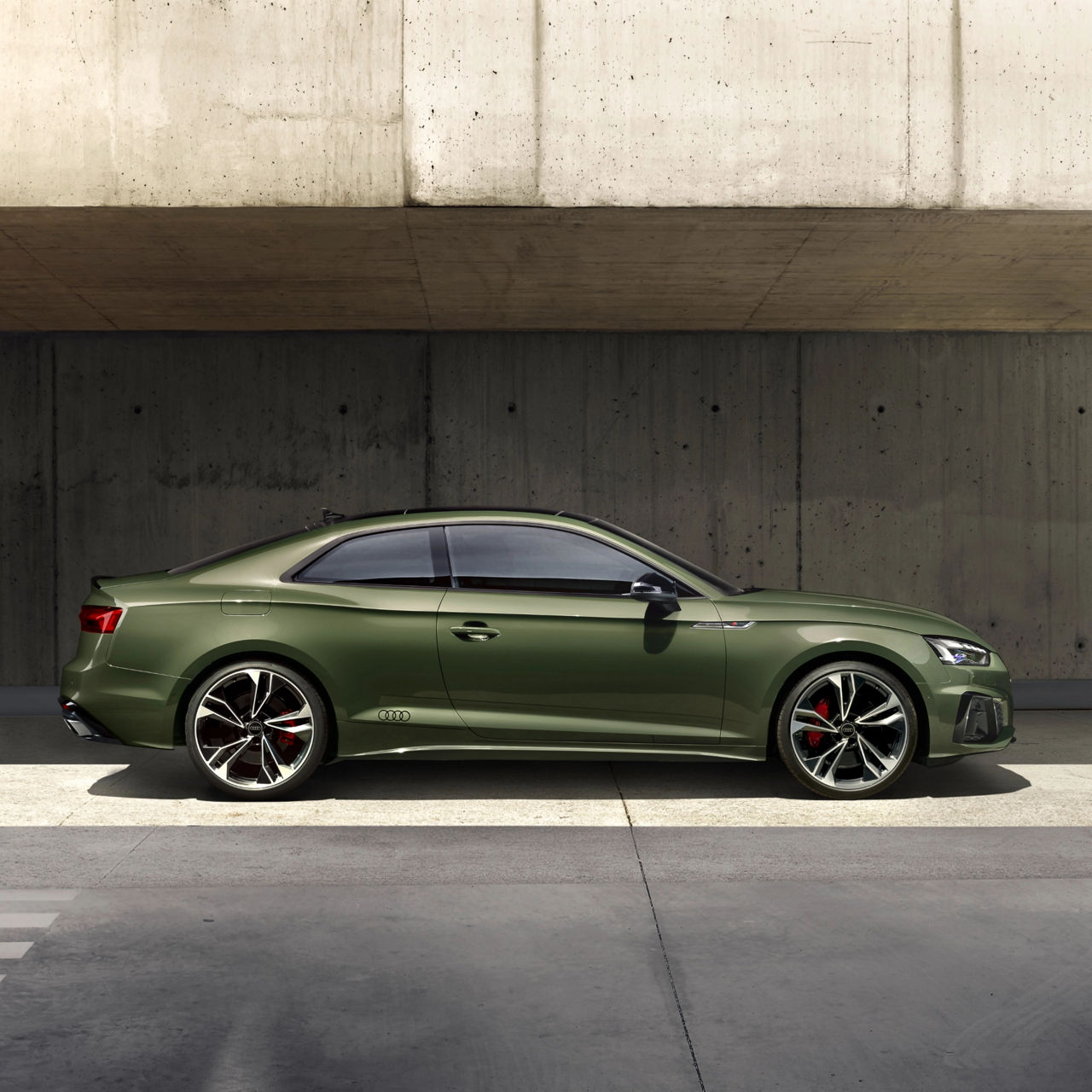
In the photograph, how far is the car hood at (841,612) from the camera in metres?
6.65

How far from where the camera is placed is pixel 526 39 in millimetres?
7043

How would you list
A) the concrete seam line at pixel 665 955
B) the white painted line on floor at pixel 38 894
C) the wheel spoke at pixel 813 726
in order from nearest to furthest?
the concrete seam line at pixel 665 955 < the white painted line on floor at pixel 38 894 < the wheel spoke at pixel 813 726

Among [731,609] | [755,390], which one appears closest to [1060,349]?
[755,390]

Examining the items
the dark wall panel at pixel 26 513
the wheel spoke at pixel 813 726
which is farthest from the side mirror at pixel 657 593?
the dark wall panel at pixel 26 513

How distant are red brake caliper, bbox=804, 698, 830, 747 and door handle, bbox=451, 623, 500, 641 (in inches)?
67.5

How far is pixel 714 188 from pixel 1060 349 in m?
5.13

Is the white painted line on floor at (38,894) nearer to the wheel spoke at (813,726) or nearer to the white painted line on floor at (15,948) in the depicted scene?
the white painted line on floor at (15,948)

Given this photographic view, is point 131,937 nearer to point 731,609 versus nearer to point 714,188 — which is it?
point 731,609

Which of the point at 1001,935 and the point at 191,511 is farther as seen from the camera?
the point at 191,511

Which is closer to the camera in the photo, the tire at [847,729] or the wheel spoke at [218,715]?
the wheel spoke at [218,715]

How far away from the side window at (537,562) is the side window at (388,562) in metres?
0.09

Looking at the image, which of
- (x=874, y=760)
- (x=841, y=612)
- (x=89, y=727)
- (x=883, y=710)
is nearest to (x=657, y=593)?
(x=841, y=612)

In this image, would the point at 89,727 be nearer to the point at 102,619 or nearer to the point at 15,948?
the point at 102,619

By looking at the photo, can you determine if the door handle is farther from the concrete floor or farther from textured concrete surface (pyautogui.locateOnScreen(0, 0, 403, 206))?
textured concrete surface (pyautogui.locateOnScreen(0, 0, 403, 206))
